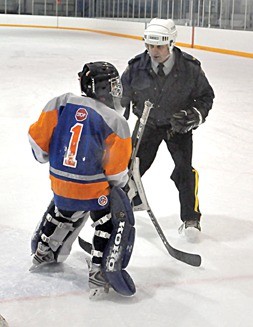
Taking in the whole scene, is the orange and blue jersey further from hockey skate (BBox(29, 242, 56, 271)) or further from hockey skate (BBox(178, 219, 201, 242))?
hockey skate (BBox(178, 219, 201, 242))

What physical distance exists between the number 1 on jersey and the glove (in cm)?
59

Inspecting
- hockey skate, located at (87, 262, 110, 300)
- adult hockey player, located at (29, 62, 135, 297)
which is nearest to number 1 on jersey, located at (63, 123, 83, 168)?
adult hockey player, located at (29, 62, 135, 297)

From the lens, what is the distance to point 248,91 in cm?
721

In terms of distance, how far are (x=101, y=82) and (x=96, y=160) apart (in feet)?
0.79

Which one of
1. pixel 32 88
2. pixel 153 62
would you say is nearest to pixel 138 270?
pixel 153 62

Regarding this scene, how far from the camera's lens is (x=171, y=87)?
2.68 m

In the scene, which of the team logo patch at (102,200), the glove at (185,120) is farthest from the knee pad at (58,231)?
the glove at (185,120)

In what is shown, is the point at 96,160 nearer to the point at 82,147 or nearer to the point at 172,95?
the point at 82,147

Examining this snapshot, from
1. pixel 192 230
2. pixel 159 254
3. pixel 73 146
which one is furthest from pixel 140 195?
pixel 73 146

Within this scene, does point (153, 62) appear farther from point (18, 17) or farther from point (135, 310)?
point (18, 17)

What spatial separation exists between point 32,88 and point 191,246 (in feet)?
15.3

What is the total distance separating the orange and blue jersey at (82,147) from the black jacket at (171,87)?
0.63 metres

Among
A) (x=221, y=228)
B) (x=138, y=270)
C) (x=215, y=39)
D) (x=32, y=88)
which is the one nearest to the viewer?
(x=138, y=270)

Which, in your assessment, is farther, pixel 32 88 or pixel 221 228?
pixel 32 88
